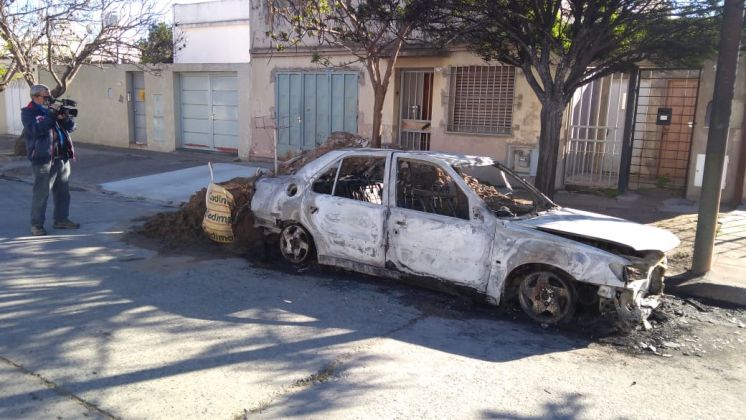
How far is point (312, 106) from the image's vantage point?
15.1 m

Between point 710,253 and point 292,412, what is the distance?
204 inches

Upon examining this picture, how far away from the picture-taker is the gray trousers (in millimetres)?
7863

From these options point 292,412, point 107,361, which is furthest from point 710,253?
point 107,361

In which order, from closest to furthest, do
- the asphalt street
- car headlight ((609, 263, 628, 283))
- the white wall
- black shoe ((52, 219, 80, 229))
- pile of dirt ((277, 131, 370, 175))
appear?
the asphalt street → car headlight ((609, 263, 628, 283)) → black shoe ((52, 219, 80, 229)) → pile of dirt ((277, 131, 370, 175)) → the white wall

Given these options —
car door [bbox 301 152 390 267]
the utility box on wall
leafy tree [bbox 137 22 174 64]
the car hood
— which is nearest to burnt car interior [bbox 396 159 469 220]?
car door [bbox 301 152 390 267]

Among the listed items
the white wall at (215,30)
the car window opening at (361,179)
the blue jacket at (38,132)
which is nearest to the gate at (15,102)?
the white wall at (215,30)

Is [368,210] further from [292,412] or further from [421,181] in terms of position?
[292,412]

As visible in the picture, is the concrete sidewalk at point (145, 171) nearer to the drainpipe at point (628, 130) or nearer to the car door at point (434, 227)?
the car door at point (434, 227)

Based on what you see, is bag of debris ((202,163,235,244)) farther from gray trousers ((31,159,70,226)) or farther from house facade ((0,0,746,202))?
house facade ((0,0,746,202))

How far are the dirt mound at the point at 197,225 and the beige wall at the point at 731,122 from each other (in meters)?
7.82

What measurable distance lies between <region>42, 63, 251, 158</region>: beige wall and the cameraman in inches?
323

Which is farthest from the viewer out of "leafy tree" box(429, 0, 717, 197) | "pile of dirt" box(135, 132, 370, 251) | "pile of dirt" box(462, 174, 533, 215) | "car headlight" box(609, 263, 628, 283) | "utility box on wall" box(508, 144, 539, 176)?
"utility box on wall" box(508, 144, 539, 176)

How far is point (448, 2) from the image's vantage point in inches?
311

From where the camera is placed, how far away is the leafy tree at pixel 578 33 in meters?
7.39
